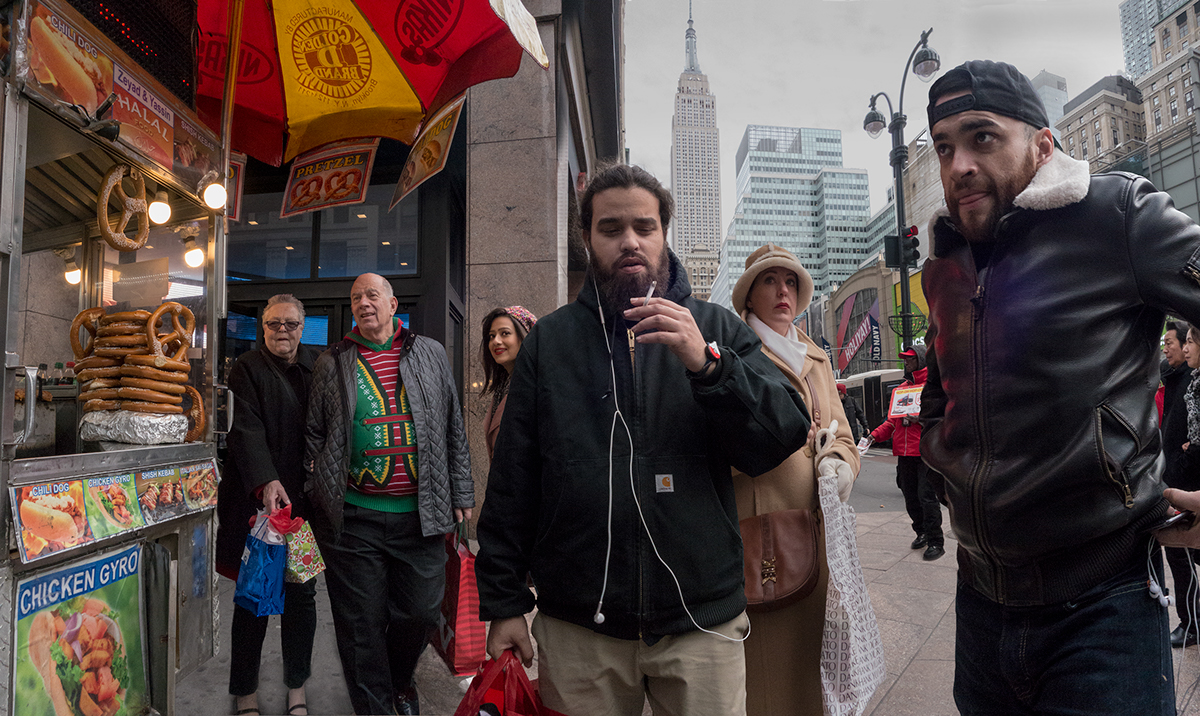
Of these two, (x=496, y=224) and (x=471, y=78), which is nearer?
(x=471, y=78)

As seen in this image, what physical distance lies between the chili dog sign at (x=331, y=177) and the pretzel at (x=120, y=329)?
2259 mm

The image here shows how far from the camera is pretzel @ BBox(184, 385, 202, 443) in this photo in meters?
3.54

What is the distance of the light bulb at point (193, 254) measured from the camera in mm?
3707

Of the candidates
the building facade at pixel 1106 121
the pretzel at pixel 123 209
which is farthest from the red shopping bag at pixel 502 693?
the building facade at pixel 1106 121

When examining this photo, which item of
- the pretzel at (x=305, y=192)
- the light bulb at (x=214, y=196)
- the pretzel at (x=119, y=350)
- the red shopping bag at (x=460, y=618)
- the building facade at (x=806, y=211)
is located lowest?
the red shopping bag at (x=460, y=618)

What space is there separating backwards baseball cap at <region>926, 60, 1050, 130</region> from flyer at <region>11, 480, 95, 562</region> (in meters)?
3.30

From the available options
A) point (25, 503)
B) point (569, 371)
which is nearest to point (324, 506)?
point (25, 503)

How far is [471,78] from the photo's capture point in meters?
4.66

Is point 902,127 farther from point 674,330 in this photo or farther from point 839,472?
point 674,330

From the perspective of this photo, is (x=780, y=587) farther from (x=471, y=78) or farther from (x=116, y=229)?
(x=471, y=78)

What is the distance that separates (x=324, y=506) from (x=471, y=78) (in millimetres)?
3144

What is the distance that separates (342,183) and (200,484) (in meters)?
2.86

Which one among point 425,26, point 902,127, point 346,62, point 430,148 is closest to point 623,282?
point 430,148

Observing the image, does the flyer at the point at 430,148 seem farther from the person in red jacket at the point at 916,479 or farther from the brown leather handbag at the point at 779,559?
the person in red jacket at the point at 916,479
